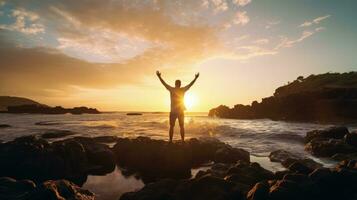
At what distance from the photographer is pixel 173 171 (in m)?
11.7

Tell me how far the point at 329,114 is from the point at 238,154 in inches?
1999

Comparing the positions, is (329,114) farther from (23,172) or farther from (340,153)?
(23,172)

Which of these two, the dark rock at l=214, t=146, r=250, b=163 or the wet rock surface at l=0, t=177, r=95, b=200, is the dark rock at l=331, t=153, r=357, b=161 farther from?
the wet rock surface at l=0, t=177, r=95, b=200

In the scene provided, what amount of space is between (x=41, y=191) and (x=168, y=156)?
23.1 feet

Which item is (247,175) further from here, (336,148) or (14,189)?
(336,148)

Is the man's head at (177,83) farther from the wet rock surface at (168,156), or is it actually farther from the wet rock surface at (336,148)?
the wet rock surface at (336,148)

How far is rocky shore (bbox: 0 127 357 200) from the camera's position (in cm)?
692

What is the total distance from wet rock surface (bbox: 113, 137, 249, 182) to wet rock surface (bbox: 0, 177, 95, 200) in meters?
3.73

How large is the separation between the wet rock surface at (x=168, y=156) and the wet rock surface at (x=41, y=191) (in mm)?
3729

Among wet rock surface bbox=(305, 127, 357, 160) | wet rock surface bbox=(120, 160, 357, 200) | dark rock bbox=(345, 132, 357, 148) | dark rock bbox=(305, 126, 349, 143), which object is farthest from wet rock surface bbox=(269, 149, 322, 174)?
dark rock bbox=(305, 126, 349, 143)

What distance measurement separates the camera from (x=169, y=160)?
12.9 metres

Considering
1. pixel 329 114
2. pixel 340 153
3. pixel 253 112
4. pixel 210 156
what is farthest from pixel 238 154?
pixel 253 112

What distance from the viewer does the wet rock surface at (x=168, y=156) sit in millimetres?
11852

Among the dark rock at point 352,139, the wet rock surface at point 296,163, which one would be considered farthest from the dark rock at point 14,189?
the dark rock at point 352,139
